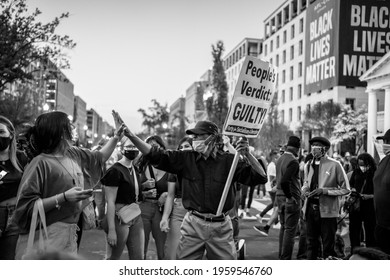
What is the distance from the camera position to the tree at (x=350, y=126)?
1593 inches

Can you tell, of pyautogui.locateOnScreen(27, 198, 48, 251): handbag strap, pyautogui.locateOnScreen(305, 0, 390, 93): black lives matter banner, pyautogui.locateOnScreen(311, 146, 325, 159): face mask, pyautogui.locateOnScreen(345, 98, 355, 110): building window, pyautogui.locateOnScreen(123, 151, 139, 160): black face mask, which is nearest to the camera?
pyautogui.locateOnScreen(27, 198, 48, 251): handbag strap

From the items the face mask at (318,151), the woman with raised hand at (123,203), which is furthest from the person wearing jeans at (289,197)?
the woman with raised hand at (123,203)

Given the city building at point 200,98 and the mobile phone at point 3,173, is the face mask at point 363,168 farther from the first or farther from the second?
the mobile phone at point 3,173

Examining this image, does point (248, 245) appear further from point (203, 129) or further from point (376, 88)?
point (376, 88)

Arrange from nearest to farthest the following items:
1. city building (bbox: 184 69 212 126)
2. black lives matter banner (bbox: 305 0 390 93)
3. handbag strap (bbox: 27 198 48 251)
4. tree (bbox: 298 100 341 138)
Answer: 1. handbag strap (bbox: 27 198 48 251)
2. black lives matter banner (bbox: 305 0 390 93)
3. city building (bbox: 184 69 212 126)
4. tree (bbox: 298 100 341 138)

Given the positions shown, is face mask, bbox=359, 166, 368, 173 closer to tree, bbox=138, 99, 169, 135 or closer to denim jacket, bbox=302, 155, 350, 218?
denim jacket, bbox=302, 155, 350, 218

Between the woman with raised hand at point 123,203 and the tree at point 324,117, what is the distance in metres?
38.4

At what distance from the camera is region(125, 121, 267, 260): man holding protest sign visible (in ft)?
12.6

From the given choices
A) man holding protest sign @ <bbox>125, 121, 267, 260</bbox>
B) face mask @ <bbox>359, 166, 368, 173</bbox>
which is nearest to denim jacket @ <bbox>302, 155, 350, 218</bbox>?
face mask @ <bbox>359, 166, 368, 173</bbox>

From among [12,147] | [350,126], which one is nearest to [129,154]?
[12,147]

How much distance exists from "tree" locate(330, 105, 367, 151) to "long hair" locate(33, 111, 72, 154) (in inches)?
1548

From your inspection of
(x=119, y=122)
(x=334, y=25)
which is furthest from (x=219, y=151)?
(x=334, y=25)

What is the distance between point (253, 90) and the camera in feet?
12.6

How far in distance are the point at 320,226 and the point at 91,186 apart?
12.3 feet
